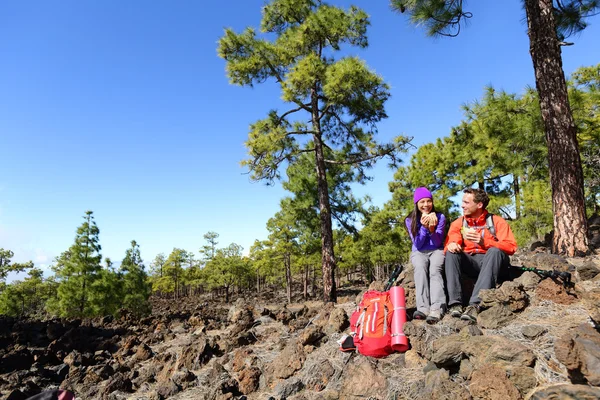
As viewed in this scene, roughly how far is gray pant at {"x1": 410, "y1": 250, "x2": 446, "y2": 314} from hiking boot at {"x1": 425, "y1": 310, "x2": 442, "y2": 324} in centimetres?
4

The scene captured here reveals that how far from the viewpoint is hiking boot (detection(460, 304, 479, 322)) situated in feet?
10.1

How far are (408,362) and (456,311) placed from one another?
702mm

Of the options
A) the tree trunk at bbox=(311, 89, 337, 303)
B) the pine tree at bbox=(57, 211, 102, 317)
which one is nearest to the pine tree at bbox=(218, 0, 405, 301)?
the tree trunk at bbox=(311, 89, 337, 303)

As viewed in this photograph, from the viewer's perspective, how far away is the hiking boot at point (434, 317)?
10.7 ft

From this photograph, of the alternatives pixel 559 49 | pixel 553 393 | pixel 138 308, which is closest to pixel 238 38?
pixel 559 49

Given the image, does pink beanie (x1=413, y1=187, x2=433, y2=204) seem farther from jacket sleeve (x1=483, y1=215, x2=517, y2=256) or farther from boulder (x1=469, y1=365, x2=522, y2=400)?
boulder (x1=469, y1=365, x2=522, y2=400)

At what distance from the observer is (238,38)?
9461mm

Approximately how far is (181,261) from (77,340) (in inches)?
1368

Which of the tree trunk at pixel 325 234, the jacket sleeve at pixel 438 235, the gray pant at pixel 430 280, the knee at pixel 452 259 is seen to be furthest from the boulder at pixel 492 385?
the tree trunk at pixel 325 234

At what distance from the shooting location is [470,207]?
139 inches

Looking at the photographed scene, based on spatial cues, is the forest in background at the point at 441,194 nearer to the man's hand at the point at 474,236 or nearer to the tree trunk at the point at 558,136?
the tree trunk at the point at 558,136

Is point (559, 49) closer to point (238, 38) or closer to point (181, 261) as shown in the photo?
point (238, 38)

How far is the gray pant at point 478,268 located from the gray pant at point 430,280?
88mm

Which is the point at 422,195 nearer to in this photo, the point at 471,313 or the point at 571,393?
the point at 471,313
